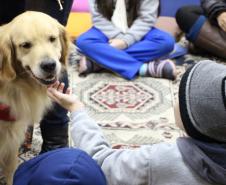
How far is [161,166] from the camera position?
901mm

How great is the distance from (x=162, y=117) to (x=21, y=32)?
949 millimetres

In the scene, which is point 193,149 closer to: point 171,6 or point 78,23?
point 78,23

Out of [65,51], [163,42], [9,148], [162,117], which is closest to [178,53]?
[163,42]

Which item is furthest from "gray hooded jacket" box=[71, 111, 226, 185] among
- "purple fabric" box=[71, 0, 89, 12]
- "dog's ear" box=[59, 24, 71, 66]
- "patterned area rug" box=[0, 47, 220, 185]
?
"purple fabric" box=[71, 0, 89, 12]

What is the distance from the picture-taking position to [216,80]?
815 millimetres

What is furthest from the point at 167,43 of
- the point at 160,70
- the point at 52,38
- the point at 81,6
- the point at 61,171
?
the point at 61,171

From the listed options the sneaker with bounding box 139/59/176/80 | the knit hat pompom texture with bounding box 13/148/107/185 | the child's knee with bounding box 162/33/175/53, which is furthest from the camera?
the child's knee with bounding box 162/33/175/53

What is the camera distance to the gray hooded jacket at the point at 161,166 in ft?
2.78

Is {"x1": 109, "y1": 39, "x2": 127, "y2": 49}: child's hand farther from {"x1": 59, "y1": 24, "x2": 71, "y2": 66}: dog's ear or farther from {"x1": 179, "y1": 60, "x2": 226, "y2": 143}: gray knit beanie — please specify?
{"x1": 179, "y1": 60, "x2": 226, "y2": 143}: gray knit beanie

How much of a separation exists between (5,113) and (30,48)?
9.3 inches

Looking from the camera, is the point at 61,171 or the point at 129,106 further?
the point at 129,106

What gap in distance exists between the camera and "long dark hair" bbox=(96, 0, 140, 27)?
8.48 ft

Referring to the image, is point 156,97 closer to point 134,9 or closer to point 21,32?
point 134,9

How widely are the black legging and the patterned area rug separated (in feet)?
1.13
